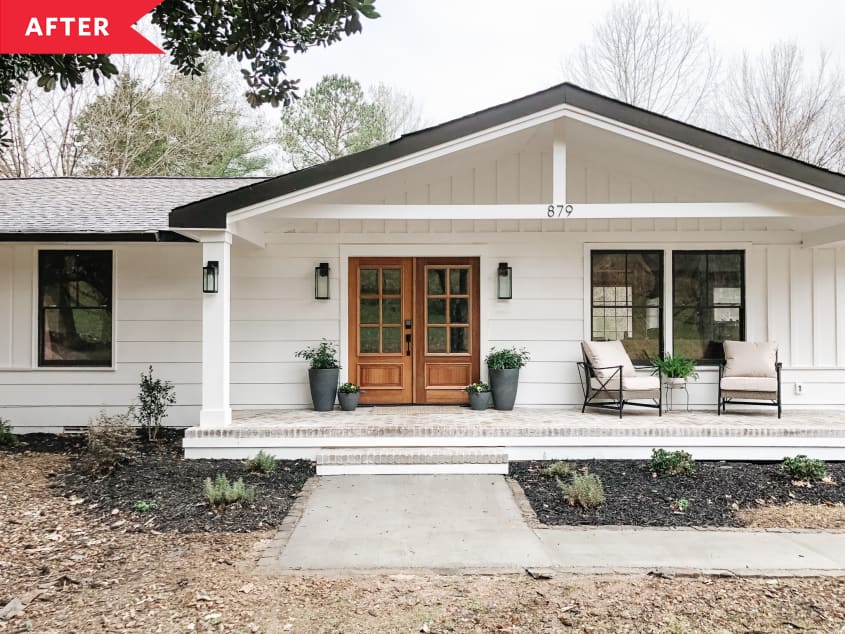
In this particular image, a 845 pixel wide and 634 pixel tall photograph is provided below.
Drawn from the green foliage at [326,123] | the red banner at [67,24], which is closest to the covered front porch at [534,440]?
the red banner at [67,24]

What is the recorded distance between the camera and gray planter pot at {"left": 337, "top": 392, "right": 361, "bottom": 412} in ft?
21.5

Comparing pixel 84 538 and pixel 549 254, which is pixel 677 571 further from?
pixel 549 254

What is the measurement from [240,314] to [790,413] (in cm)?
612

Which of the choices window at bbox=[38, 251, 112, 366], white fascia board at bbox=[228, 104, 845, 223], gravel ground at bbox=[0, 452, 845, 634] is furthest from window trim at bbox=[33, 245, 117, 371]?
gravel ground at bbox=[0, 452, 845, 634]

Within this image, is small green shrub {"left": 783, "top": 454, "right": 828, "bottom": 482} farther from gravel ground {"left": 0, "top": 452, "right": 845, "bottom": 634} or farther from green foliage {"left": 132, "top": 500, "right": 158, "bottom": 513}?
green foliage {"left": 132, "top": 500, "right": 158, "bottom": 513}

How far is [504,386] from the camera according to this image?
650cm

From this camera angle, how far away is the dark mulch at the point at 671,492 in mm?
4051

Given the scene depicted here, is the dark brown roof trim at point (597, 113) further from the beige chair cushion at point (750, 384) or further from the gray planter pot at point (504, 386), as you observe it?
the gray planter pot at point (504, 386)

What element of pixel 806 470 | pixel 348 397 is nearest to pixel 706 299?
pixel 806 470

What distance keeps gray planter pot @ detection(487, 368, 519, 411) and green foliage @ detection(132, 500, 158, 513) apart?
3.58 metres

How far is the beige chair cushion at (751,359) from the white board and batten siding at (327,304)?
1.44ft

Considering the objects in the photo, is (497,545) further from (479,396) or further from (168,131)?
(168,131)

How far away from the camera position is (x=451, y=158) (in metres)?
5.99

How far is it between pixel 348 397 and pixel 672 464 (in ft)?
10.9
